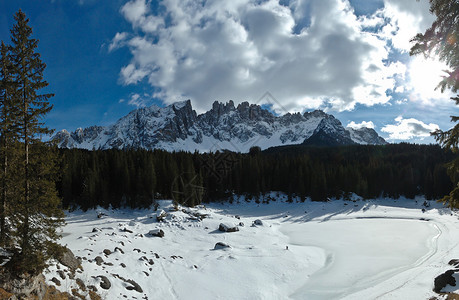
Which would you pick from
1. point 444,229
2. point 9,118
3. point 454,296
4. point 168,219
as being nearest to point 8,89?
point 9,118

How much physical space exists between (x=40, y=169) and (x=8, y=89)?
4.51 meters

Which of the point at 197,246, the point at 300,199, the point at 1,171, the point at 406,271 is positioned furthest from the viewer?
the point at 300,199

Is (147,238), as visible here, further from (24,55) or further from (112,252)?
(24,55)

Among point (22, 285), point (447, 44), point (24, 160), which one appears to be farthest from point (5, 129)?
point (447, 44)

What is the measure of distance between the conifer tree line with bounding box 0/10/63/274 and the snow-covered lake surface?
3.29m

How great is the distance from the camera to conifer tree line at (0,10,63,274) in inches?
517

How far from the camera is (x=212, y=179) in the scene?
260ft

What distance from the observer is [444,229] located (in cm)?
4378

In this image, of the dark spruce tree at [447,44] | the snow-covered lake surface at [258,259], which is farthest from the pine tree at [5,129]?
the dark spruce tree at [447,44]

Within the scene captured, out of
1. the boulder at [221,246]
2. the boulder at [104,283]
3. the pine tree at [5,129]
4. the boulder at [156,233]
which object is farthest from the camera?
the boulder at [156,233]

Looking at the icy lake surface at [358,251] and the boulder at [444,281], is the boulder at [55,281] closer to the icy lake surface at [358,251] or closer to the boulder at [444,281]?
the icy lake surface at [358,251]

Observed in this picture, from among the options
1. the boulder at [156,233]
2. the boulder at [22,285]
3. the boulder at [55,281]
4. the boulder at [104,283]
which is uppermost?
the boulder at [22,285]

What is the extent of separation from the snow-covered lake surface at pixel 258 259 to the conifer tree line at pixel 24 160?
3293 millimetres

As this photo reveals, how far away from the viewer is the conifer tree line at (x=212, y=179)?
53.9m
